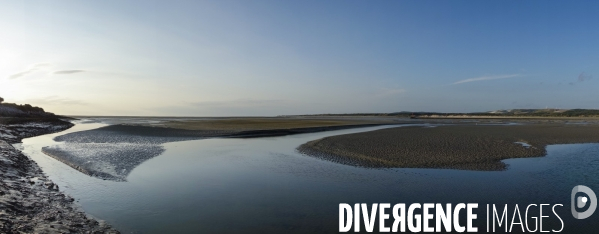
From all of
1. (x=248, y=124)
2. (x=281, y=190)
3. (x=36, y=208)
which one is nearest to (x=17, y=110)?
(x=248, y=124)

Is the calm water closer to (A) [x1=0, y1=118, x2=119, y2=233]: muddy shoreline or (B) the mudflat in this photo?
(A) [x1=0, y1=118, x2=119, y2=233]: muddy shoreline

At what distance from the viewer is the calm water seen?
8.35m

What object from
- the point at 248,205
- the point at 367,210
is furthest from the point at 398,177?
the point at 248,205

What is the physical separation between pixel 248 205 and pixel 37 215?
207 inches

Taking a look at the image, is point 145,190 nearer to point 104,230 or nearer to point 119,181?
point 119,181

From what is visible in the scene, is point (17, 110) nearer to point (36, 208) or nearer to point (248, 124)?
point (248, 124)

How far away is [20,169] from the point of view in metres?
13.6

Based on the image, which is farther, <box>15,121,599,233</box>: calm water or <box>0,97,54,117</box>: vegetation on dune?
<box>0,97,54,117</box>: vegetation on dune

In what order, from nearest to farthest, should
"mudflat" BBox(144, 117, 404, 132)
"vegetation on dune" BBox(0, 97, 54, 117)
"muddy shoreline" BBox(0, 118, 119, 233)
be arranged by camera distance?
"muddy shoreline" BBox(0, 118, 119, 233), "mudflat" BBox(144, 117, 404, 132), "vegetation on dune" BBox(0, 97, 54, 117)

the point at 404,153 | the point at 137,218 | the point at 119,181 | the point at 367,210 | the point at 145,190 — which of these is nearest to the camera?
the point at 137,218

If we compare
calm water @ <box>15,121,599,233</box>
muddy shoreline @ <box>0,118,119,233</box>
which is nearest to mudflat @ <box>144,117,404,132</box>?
calm water @ <box>15,121,599,233</box>

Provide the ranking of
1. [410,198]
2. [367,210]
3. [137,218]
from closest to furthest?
[137,218] → [367,210] → [410,198]

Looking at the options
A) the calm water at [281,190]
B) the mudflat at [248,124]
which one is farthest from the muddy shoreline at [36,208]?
the mudflat at [248,124]

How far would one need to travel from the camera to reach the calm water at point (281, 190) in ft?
27.4
